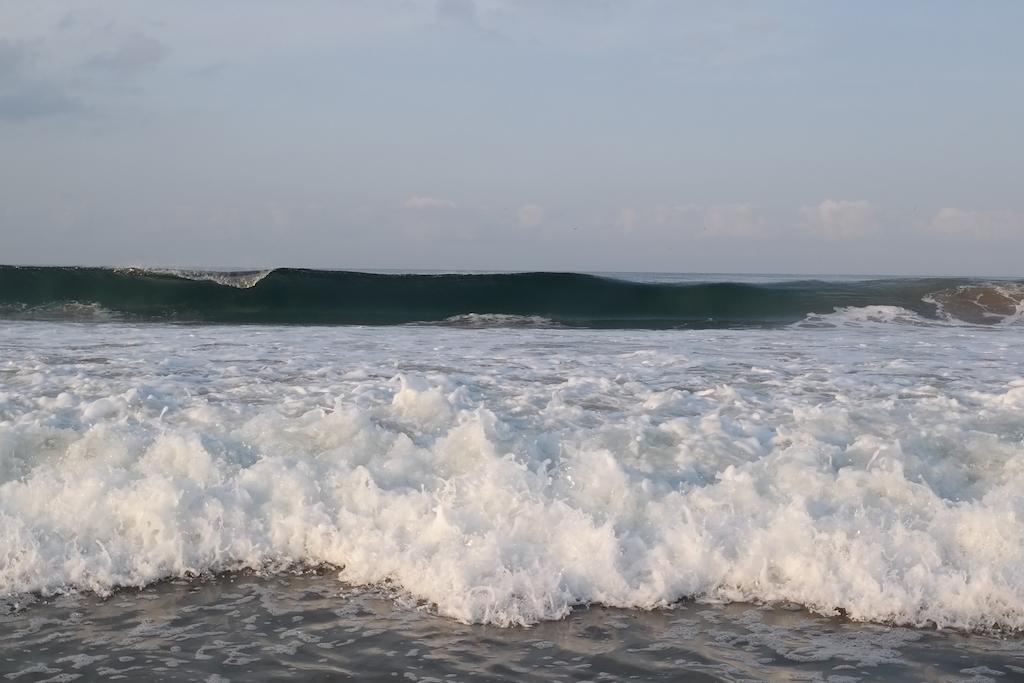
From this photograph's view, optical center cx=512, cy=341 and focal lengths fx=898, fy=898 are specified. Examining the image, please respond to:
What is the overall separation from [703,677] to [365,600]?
1426mm

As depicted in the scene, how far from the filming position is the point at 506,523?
418 centimetres

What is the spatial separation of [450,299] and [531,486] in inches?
580

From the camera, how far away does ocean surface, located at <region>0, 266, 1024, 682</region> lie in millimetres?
3238

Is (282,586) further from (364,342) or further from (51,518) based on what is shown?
(364,342)

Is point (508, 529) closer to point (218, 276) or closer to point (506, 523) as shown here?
point (506, 523)

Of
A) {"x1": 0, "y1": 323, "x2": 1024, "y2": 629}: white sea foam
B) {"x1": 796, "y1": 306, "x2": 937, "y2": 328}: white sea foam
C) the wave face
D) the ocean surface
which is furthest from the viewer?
the wave face

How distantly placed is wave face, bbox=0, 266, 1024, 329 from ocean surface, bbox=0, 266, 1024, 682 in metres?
9.77

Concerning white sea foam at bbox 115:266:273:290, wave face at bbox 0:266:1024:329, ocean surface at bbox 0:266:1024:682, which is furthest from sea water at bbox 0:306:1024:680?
white sea foam at bbox 115:266:273:290

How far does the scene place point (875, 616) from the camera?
3.55 m

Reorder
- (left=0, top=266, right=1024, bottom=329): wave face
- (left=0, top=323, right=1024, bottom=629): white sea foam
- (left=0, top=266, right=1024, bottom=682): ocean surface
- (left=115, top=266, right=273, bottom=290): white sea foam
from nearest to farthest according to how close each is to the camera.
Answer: (left=0, top=266, right=1024, bottom=682): ocean surface < (left=0, top=323, right=1024, bottom=629): white sea foam < (left=0, top=266, right=1024, bottom=329): wave face < (left=115, top=266, right=273, bottom=290): white sea foam

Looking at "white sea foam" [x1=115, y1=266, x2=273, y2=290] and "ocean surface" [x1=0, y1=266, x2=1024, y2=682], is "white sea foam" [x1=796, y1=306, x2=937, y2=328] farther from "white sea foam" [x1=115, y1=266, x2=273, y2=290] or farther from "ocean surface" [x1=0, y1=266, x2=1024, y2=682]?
"white sea foam" [x1=115, y1=266, x2=273, y2=290]

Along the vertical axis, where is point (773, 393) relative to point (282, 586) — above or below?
above

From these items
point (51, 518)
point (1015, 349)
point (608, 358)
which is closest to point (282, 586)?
point (51, 518)

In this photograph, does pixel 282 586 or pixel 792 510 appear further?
pixel 792 510
